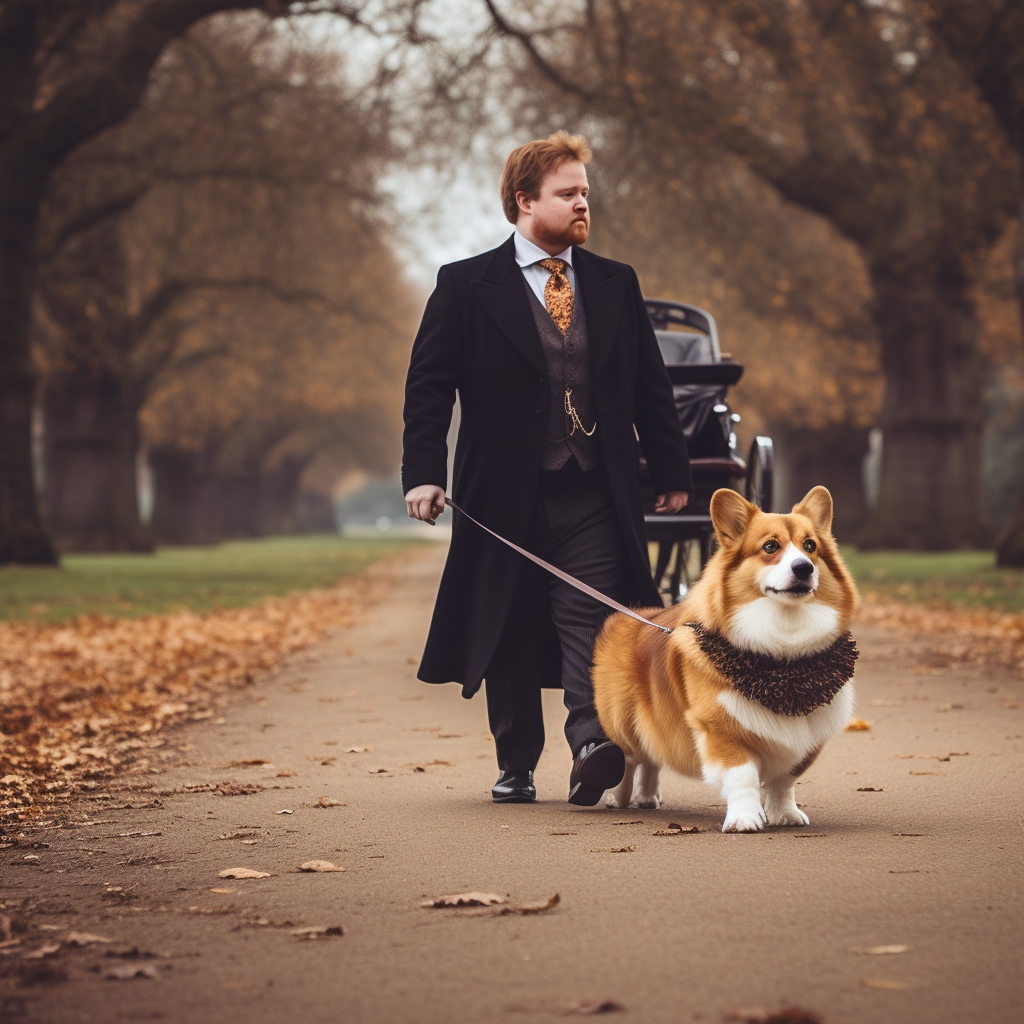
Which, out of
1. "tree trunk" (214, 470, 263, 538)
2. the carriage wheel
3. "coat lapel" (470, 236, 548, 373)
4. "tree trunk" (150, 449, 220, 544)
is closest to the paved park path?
"coat lapel" (470, 236, 548, 373)

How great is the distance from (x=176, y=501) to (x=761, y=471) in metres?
41.0

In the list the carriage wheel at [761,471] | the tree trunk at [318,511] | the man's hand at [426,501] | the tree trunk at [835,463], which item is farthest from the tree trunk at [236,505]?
the man's hand at [426,501]

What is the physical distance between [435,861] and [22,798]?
214cm

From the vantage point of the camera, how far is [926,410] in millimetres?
29203

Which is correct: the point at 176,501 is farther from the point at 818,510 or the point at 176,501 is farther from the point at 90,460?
the point at 818,510

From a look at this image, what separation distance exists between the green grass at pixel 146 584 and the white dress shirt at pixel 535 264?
10.9 meters

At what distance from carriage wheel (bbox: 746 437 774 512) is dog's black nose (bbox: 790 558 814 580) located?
18.6ft

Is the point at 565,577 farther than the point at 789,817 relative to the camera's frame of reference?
Yes

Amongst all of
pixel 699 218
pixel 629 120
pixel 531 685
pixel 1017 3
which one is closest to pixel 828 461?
pixel 699 218

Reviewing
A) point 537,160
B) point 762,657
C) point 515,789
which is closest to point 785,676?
point 762,657

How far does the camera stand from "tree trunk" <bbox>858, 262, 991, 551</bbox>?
2822 centimetres

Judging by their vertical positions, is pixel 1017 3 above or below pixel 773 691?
above

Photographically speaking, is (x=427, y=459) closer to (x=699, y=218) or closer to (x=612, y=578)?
(x=612, y=578)

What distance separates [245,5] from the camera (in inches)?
850
